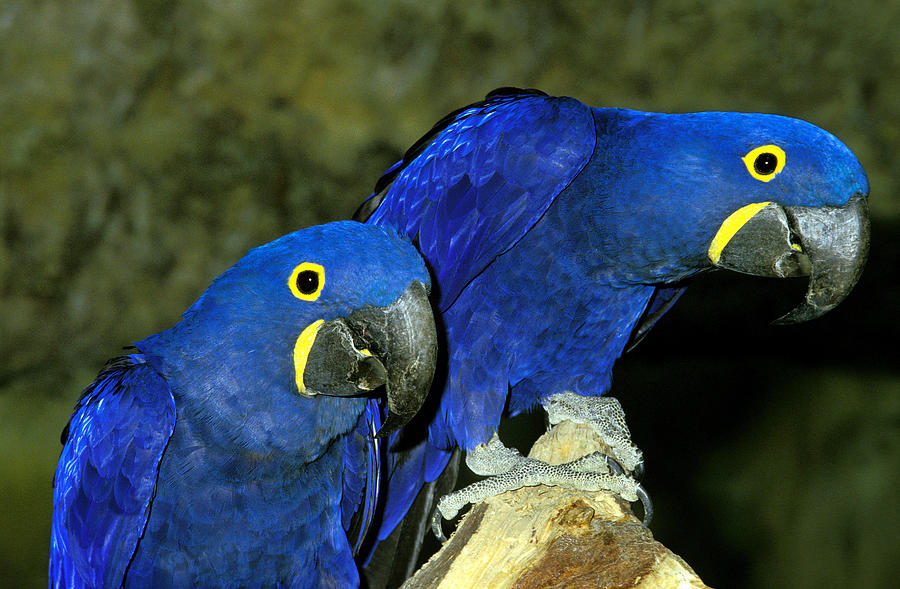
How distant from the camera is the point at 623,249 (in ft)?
7.09

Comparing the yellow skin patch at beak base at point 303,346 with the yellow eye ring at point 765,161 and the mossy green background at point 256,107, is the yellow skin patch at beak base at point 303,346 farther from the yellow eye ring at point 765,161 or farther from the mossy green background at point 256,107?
the mossy green background at point 256,107

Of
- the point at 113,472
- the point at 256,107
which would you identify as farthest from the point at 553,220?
the point at 256,107

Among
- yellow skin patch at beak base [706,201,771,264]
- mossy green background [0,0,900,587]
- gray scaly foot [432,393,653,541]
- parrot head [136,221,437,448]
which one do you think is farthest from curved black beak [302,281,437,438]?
mossy green background [0,0,900,587]

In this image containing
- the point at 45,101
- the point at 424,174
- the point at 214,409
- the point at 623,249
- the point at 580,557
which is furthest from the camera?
the point at 45,101

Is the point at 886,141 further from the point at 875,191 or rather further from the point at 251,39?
the point at 251,39

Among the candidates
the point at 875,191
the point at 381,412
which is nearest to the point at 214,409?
the point at 381,412

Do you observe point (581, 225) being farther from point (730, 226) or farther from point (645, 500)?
point (645, 500)

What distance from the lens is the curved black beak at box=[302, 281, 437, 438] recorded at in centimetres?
167

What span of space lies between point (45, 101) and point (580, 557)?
3.51m

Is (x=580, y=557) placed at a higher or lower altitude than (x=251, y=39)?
lower

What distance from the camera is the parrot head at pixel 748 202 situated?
6.50ft

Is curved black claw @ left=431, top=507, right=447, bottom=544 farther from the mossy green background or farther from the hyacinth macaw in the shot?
the mossy green background

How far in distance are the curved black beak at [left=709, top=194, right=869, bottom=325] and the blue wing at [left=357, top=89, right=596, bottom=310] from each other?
493mm

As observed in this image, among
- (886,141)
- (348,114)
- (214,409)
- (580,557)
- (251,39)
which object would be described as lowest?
(580,557)
